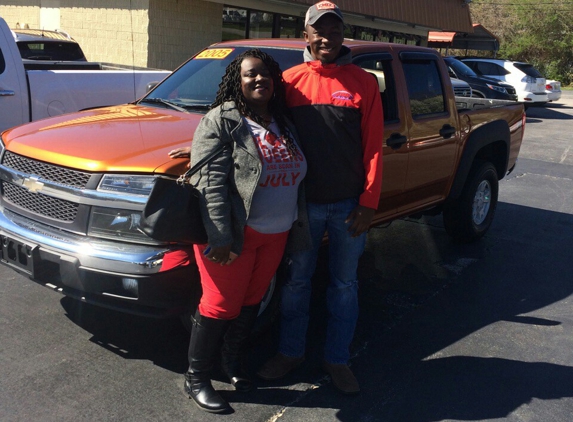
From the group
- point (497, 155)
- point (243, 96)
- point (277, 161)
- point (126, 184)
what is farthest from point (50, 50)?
point (277, 161)

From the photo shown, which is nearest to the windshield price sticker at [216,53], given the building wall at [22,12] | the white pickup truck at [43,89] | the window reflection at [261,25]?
the white pickup truck at [43,89]


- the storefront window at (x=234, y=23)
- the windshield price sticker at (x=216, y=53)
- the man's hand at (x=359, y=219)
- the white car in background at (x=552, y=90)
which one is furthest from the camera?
the white car in background at (x=552, y=90)

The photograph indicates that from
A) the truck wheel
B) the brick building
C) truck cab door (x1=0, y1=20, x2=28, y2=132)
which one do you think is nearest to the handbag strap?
the truck wheel

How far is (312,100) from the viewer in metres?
3.31

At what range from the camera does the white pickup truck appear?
21.2 feet

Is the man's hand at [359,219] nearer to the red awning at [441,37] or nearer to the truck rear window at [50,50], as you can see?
the truck rear window at [50,50]

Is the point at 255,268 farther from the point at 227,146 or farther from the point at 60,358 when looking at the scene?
the point at 60,358

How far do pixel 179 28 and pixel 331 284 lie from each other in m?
12.2

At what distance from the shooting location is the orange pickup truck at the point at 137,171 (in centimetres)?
339

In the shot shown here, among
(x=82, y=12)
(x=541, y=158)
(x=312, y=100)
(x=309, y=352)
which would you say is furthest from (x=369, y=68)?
(x=82, y=12)

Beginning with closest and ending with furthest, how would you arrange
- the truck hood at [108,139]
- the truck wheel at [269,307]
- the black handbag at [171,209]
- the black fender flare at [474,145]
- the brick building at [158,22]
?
the black handbag at [171,209], the truck hood at [108,139], the truck wheel at [269,307], the black fender flare at [474,145], the brick building at [158,22]

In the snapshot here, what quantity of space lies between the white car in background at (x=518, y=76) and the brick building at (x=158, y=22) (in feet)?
13.0

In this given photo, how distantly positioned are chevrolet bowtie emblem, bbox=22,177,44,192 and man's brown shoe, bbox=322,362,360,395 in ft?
6.25

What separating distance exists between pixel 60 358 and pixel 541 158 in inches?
411
